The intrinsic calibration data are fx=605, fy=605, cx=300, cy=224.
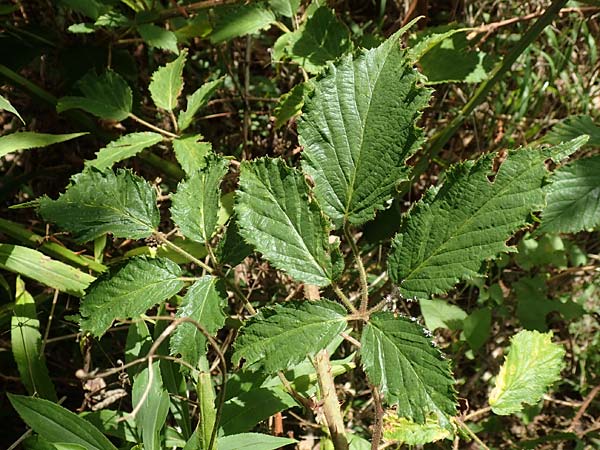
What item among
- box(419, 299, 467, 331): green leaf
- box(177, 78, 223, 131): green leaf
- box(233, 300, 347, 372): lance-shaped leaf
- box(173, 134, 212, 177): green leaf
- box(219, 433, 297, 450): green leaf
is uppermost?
box(177, 78, 223, 131): green leaf

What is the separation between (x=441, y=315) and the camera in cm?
187

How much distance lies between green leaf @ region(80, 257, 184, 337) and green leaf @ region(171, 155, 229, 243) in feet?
0.28

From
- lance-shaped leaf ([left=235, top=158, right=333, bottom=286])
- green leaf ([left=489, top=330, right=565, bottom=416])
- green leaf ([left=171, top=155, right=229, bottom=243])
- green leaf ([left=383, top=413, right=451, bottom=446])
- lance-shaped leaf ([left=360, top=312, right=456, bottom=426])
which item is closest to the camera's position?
lance-shaped leaf ([left=360, top=312, right=456, bottom=426])

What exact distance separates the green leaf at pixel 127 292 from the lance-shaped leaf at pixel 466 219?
0.43 meters

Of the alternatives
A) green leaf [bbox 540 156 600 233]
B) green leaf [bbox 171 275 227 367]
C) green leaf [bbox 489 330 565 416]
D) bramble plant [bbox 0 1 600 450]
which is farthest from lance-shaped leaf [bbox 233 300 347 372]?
green leaf [bbox 540 156 600 233]

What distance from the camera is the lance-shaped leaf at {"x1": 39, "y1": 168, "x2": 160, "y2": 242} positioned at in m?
1.17

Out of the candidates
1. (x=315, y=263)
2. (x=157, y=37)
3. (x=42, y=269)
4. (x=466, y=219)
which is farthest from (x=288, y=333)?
(x=157, y=37)

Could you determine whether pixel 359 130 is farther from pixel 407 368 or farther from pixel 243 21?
pixel 243 21

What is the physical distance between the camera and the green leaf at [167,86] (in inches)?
63.7

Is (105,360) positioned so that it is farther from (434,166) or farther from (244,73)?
(434,166)

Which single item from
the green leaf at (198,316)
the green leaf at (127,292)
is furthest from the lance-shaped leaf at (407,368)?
the green leaf at (127,292)

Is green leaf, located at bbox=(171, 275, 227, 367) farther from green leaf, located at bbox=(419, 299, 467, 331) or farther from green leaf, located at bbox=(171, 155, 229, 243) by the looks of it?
green leaf, located at bbox=(419, 299, 467, 331)

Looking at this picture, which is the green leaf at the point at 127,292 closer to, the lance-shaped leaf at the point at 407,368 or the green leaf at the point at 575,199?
the lance-shaped leaf at the point at 407,368

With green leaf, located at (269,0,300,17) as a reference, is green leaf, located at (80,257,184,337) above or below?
below
